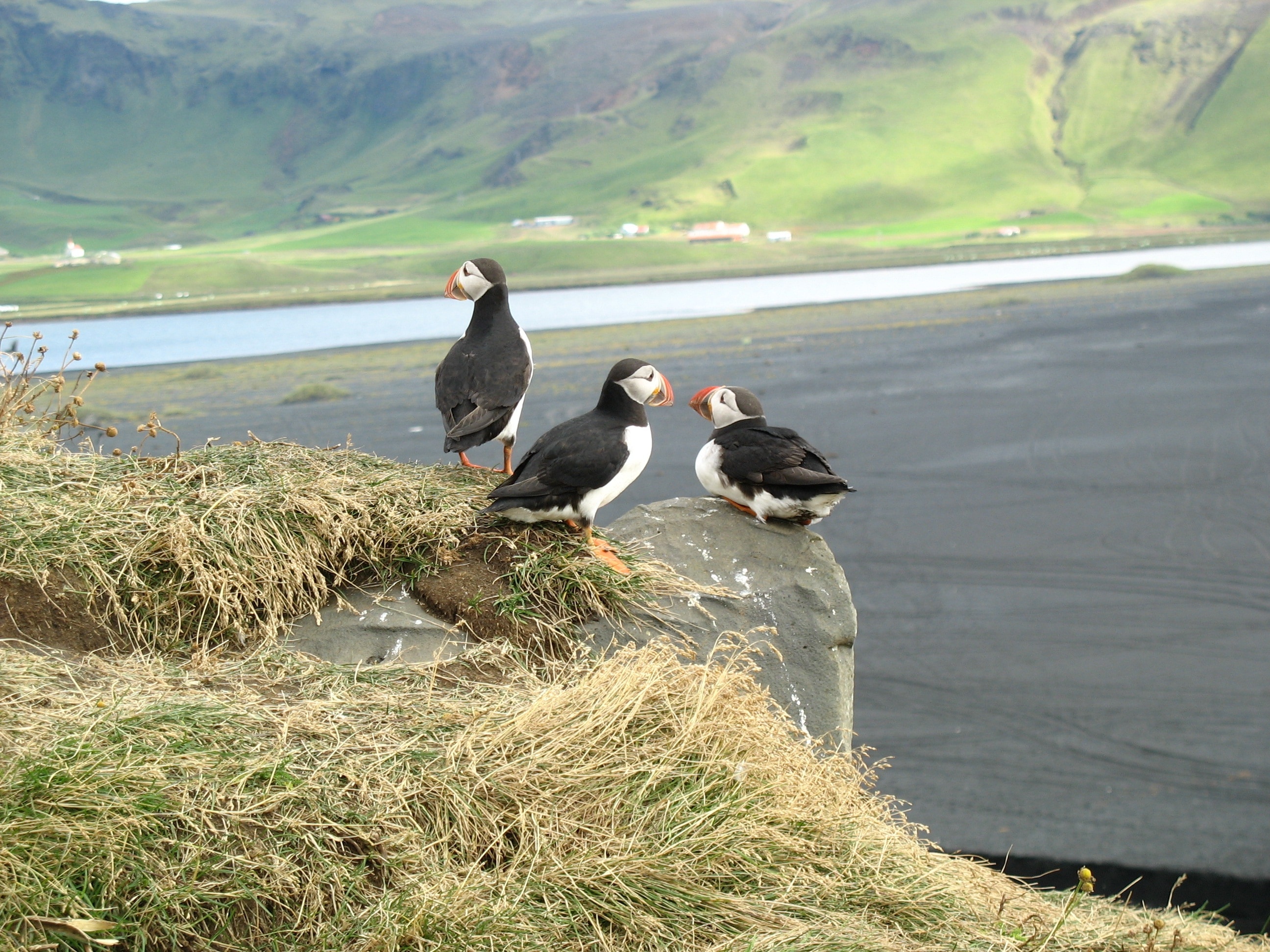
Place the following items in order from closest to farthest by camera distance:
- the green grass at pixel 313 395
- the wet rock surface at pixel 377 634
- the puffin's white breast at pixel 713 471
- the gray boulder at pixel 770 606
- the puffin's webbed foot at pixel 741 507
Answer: the wet rock surface at pixel 377 634, the gray boulder at pixel 770 606, the puffin's white breast at pixel 713 471, the puffin's webbed foot at pixel 741 507, the green grass at pixel 313 395

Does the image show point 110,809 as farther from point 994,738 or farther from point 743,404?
point 994,738

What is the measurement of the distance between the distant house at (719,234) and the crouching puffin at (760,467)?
106 metres

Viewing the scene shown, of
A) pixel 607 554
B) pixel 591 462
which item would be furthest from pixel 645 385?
pixel 607 554

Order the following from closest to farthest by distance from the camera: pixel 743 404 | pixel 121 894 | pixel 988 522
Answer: pixel 121 894, pixel 743 404, pixel 988 522

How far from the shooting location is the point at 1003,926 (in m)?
4.30

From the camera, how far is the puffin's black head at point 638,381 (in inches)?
262

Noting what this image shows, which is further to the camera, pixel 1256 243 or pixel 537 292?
Result: pixel 1256 243

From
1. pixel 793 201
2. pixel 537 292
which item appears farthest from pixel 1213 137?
pixel 537 292

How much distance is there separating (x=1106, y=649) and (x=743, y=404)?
610cm

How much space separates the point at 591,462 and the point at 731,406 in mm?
1733

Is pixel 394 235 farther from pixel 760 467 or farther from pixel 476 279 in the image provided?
pixel 760 467

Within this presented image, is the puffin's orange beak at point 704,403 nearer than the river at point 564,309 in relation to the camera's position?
Yes

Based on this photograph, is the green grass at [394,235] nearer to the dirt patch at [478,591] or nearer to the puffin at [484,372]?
the puffin at [484,372]

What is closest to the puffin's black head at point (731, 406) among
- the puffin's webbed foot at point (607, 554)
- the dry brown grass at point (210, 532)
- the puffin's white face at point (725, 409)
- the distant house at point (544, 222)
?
the puffin's white face at point (725, 409)
